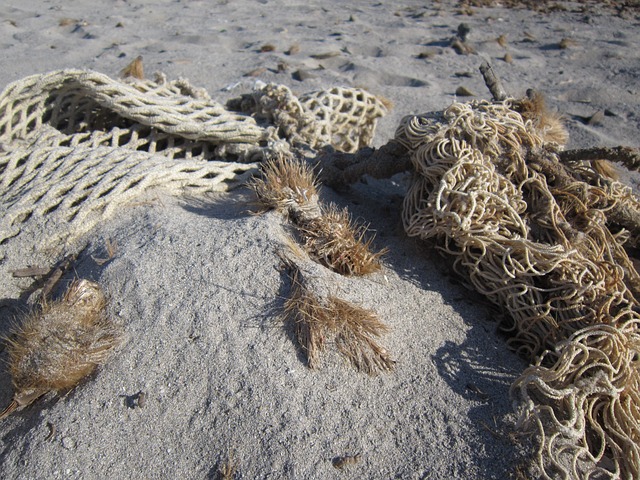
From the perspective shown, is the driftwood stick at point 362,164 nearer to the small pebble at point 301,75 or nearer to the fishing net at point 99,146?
the fishing net at point 99,146

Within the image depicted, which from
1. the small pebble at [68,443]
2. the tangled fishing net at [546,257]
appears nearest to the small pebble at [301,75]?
the tangled fishing net at [546,257]

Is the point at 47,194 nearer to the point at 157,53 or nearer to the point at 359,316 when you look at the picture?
the point at 359,316

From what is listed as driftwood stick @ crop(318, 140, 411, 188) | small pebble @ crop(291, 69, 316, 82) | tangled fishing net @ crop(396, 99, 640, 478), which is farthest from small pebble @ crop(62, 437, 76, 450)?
small pebble @ crop(291, 69, 316, 82)

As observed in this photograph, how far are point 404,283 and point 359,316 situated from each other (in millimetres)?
451

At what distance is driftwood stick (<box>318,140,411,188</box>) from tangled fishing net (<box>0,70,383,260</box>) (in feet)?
0.99

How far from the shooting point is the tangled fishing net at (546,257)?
1700 mm

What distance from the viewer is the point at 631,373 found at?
5.77 ft

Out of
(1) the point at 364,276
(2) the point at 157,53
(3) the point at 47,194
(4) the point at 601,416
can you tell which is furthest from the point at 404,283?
(2) the point at 157,53

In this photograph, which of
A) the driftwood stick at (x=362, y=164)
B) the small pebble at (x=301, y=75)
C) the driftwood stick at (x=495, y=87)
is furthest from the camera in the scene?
the small pebble at (x=301, y=75)

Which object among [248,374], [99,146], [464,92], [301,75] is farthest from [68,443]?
[464,92]

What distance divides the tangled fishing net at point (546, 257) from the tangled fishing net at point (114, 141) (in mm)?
931

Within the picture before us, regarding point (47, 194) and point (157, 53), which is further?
point (157, 53)

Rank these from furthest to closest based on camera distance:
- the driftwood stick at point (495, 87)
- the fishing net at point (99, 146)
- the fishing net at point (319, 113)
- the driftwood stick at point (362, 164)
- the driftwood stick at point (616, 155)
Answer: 1. the fishing net at point (319, 113)
2. the driftwood stick at point (495, 87)
3. the driftwood stick at point (362, 164)
4. the fishing net at point (99, 146)
5. the driftwood stick at point (616, 155)

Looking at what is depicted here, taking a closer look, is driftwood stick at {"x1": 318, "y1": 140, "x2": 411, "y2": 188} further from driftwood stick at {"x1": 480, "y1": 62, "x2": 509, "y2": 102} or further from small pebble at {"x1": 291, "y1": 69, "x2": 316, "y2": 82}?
small pebble at {"x1": 291, "y1": 69, "x2": 316, "y2": 82}
